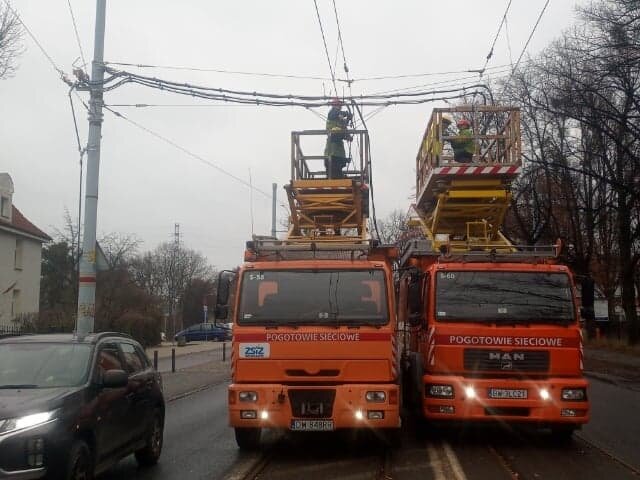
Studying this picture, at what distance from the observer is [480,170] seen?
1263cm

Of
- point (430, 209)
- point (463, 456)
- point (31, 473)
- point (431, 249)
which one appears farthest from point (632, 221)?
A: point (31, 473)

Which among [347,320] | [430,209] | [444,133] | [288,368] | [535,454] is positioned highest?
[444,133]

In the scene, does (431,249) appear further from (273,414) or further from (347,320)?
(273,414)

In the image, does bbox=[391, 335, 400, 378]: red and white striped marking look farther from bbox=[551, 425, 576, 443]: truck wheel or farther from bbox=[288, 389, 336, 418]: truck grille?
bbox=[551, 425, 576, 443]: truck wheel

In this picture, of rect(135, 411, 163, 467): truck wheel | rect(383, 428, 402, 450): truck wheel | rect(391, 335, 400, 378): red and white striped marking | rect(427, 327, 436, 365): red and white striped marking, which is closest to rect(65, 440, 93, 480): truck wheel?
rect(135, 411, 163, 467): truck wheel

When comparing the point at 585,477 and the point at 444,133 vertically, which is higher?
the point at 444,133

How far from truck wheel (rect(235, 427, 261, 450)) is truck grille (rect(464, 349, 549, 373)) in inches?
117

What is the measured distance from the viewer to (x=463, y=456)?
8.97 m

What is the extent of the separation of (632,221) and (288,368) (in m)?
30.6

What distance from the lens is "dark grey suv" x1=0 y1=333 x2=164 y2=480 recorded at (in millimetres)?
5793

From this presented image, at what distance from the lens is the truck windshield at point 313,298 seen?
903 cm

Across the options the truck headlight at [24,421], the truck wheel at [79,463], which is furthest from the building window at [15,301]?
the truck headlight at [24,421]

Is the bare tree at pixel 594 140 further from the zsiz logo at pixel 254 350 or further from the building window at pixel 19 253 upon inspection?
the building window at pixel 19 253

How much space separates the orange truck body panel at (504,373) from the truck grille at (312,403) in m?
1.70
